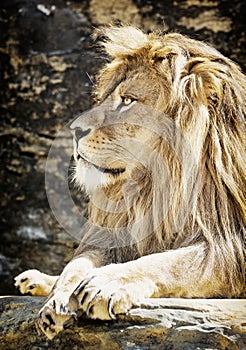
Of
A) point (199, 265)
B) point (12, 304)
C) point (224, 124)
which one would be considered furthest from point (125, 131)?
point (12, 304)

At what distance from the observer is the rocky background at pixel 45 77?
4.08 meters

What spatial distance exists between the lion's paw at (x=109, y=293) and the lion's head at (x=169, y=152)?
30cm

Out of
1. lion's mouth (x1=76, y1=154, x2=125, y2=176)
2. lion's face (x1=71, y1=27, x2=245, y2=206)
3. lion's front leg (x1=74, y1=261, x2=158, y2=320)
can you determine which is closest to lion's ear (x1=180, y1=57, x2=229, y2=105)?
lion's face (x1=71, y1=27, x2=245, y2=206)

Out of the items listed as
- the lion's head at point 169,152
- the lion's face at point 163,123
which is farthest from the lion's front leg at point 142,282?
the lion's face at point 163,123

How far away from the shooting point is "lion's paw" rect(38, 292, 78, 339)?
6.40 ft

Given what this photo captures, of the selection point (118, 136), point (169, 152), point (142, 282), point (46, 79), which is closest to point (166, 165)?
point (169, 152)

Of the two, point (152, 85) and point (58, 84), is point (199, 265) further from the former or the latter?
point (58, 84)

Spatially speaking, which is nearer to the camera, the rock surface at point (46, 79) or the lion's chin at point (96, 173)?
the lion's chin at point (96, 173)

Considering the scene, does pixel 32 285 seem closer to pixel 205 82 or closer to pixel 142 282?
pixel 142 282

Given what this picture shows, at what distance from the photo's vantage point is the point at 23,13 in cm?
430

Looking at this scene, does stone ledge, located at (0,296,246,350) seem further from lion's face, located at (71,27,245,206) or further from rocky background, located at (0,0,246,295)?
rocky background, located at (0,0,246,295)

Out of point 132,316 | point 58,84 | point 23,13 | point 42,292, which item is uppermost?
point 23,13

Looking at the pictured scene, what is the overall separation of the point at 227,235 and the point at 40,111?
218cm

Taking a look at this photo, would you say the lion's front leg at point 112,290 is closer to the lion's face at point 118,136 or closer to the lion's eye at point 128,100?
the lion's face at point 118,136
